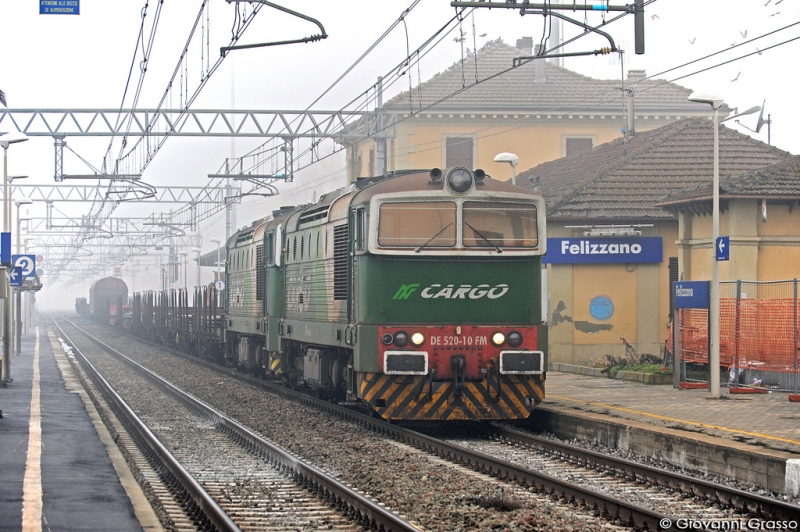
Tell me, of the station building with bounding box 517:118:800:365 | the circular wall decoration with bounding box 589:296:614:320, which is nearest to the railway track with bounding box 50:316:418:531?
the station building with bounding box 517:118:800:365

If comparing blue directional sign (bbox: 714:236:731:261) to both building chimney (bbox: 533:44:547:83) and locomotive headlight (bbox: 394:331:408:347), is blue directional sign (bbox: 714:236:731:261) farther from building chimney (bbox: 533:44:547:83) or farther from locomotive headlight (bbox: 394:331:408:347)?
building chimney (bbox: 533:44:547:83)

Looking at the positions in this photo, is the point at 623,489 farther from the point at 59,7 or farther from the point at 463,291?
the point at 59,7

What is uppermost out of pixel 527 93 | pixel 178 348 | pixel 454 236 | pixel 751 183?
pixel 527 93

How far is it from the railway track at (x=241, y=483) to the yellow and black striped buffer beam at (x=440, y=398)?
170 cm

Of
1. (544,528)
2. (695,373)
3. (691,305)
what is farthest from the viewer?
(695,373)

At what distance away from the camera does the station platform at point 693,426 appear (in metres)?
9.83

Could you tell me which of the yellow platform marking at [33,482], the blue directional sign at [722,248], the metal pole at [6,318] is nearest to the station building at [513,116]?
the metal pole at [6,318]

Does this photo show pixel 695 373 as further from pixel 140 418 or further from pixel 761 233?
pixel 140 418

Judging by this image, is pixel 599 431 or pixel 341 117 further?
pixel 341 117

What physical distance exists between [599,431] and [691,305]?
480cm

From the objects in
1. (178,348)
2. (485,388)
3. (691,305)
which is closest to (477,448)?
(485,388)

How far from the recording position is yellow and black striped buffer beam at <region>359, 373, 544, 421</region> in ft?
43.1

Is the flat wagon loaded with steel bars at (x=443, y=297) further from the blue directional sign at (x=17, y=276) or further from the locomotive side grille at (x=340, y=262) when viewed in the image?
the blue directional sign at (x=17, y=276)

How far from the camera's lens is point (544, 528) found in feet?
26.0
